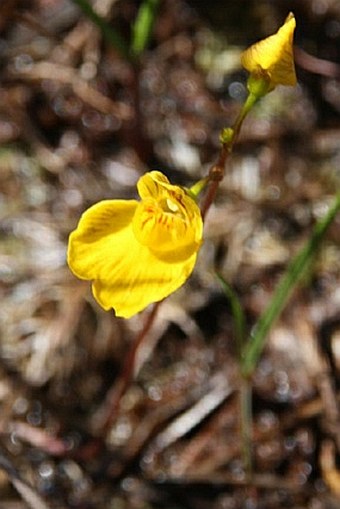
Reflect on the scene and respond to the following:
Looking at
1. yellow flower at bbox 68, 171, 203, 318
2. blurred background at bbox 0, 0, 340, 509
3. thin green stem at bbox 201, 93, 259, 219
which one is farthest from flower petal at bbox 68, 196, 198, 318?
blurred background at bbox 0, 0, 340, 509

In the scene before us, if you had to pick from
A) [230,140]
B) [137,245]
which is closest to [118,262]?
[137,245]

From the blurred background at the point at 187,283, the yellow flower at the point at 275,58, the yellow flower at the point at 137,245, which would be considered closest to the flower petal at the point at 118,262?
the yellow flower at the point at 137,245

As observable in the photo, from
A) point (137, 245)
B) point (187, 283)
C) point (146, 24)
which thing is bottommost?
point (187, 283)

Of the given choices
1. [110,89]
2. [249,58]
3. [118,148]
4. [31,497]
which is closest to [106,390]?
[31,497]

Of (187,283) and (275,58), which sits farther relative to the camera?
(187,283)

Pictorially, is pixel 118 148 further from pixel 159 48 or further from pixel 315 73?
pixel 315 73

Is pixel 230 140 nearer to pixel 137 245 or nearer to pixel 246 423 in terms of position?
pixel 137 245

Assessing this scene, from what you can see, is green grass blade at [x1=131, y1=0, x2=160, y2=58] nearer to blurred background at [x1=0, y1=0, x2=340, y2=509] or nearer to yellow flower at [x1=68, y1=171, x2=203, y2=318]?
blurred background at [x1=0, y1=0, x2=340, y2=509]
